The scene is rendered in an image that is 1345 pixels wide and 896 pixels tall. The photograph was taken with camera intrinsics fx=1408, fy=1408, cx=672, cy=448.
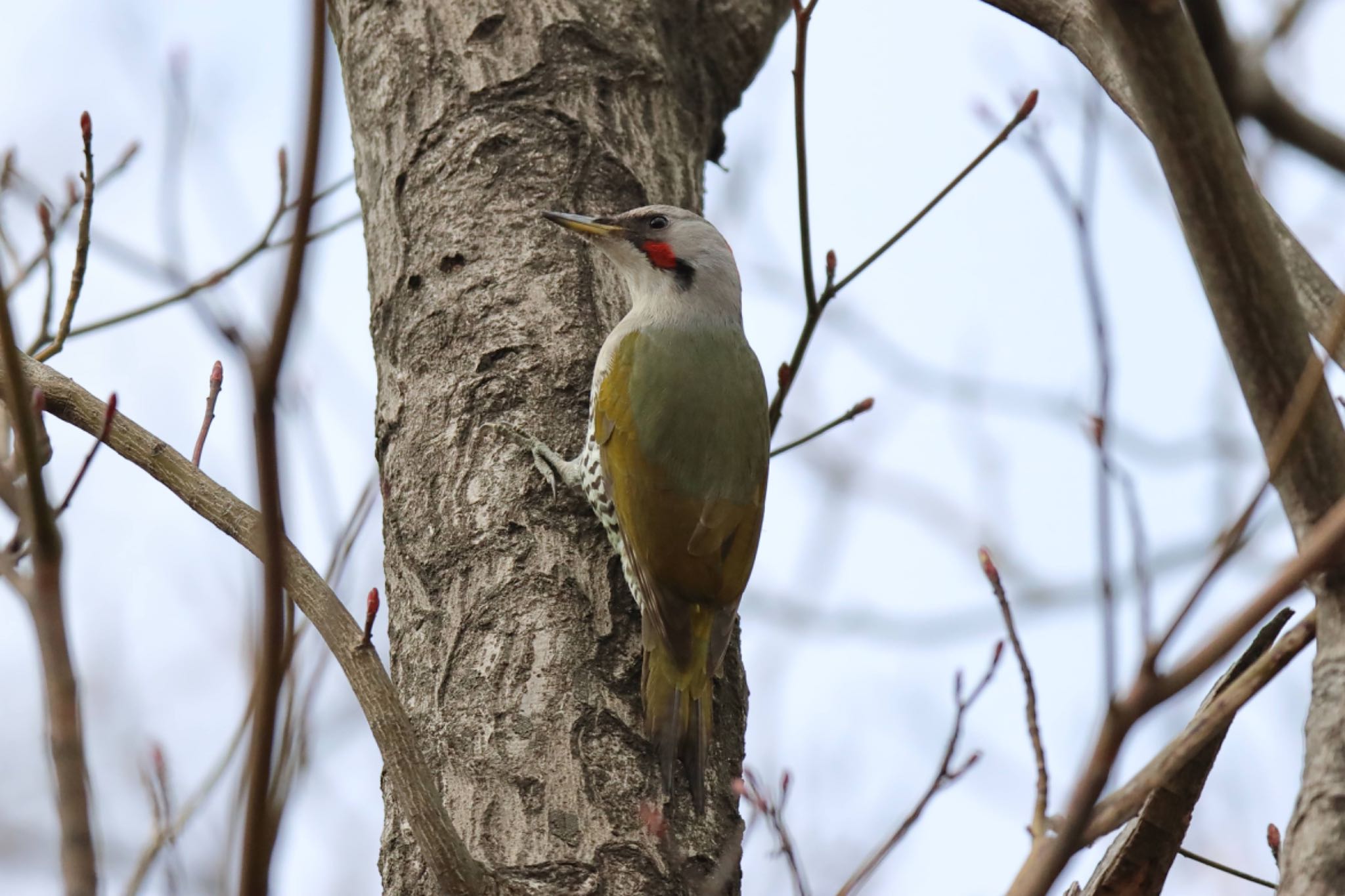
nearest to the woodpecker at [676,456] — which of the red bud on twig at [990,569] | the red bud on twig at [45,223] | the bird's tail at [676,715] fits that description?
the bird's tail at [676,715]

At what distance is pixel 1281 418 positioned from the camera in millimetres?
1607

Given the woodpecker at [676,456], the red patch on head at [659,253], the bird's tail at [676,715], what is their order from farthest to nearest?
the red patch on head at [659,253] → the woodpecker at [676,456] → the bird's tail at [676,715]

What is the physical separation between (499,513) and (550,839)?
2.79ft

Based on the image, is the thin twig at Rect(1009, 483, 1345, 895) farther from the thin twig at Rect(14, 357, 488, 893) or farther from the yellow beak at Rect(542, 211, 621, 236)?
the yellow beak at Rect(542, 211, 621, 236)

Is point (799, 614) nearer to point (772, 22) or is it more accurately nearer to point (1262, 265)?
point (772, 22)

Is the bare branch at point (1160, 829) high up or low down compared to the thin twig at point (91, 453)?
down

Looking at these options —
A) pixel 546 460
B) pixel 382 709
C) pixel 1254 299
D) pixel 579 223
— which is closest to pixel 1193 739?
pixel 1254 299

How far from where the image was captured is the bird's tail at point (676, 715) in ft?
9.87

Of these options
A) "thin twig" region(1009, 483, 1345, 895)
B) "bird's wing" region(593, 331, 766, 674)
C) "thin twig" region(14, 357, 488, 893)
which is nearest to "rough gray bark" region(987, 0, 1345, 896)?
"thin twig" region(1009, 483, 1345, 895)

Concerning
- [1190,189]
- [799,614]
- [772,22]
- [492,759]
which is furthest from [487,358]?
[799,614]

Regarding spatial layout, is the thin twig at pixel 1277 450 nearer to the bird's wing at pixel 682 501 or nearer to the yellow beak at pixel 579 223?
the bird's wing at pixel 682 501

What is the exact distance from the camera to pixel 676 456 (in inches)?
168

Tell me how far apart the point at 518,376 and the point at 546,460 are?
0.27 meters

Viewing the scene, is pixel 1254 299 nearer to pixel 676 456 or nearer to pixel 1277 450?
pixel 1277 450
